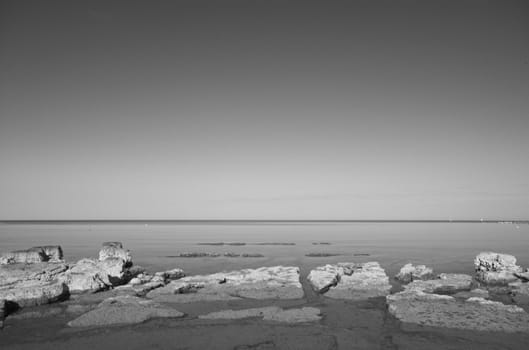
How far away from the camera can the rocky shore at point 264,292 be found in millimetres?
12719

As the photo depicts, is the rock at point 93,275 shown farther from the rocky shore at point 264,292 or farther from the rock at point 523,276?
the rock at point 523,276

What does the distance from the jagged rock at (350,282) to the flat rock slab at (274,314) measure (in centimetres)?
287

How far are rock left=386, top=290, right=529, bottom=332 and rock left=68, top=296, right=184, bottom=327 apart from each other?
27.2 feet

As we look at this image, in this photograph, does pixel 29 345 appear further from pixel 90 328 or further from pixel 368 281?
pixel 368 281

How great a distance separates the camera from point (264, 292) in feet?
54.1

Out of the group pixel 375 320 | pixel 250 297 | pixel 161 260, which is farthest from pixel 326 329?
pixel 161 260

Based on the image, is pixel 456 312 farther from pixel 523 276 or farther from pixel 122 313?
pixel 122 313

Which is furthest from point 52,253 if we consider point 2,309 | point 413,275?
point 413,275

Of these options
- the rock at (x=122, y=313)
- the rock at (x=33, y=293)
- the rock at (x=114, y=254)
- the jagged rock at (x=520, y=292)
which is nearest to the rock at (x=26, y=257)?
the rock at (x=114, y=254)

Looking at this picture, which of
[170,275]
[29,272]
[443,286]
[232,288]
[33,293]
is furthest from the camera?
[170,275]

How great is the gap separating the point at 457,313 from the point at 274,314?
645 cm

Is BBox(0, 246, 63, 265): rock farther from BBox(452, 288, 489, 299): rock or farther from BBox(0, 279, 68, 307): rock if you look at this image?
BBox(452, 288, 489, 299): rock

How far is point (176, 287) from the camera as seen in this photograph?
17031mm

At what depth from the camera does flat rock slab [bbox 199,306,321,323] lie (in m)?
12.7
